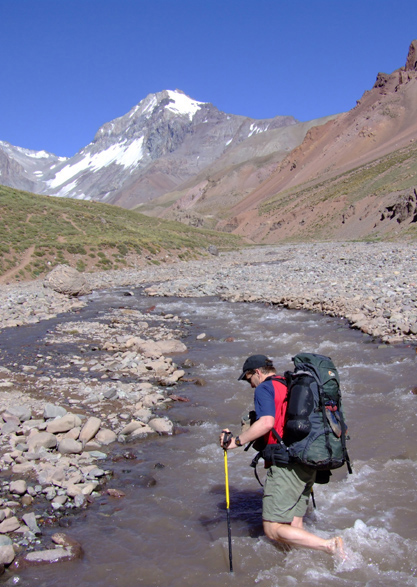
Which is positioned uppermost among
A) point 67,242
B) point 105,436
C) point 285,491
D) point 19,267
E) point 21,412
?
point 67,242

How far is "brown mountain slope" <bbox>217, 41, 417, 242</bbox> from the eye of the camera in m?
70.3

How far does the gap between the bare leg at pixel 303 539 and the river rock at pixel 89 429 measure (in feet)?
12.1

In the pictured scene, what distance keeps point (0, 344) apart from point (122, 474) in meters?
8.95

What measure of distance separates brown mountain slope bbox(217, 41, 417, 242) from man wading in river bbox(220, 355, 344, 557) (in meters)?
57.1

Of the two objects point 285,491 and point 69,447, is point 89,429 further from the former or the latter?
point 285,491

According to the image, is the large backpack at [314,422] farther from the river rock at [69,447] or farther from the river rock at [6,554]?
the river rock at [69,447]

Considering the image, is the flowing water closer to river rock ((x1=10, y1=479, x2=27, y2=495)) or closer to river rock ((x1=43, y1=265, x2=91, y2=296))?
river rock ((x1=10, y1=479, x2=27, y2=495))

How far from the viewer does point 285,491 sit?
4926 mm

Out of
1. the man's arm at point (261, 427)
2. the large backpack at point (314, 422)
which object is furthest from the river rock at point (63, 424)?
the large backpack at point (314, 422)

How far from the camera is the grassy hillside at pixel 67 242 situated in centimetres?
3401

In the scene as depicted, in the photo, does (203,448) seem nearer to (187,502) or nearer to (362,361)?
(187,502)

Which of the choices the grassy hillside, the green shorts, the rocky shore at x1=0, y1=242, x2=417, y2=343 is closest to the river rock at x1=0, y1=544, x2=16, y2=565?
the green shorts

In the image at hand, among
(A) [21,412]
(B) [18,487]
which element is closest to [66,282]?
(A) [21,412]

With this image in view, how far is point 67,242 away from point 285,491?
120 ft
